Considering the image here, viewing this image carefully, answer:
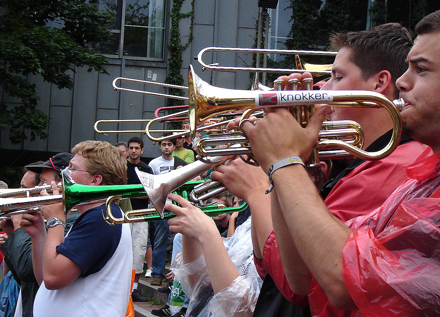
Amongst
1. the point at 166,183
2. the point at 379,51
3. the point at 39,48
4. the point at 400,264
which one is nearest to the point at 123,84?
the point at 39,48

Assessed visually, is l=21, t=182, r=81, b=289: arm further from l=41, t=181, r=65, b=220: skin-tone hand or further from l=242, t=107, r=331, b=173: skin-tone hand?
l=242, t=107, r=331, b=173: skin-tone hand

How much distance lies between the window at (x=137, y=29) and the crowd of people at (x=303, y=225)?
335 inches

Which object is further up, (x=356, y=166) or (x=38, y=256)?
(x=356, y=166)

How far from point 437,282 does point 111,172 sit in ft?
8.11

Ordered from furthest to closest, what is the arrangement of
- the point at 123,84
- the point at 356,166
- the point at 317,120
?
the point at 123,84, the point at 356,166, the point at 317,120

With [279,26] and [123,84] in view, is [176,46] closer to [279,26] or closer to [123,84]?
[123,84]

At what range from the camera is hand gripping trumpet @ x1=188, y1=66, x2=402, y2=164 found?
1457 mm

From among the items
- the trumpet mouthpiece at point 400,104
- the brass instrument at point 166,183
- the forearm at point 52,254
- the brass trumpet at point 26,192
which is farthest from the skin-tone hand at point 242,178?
the brass trumpet at point 26,192

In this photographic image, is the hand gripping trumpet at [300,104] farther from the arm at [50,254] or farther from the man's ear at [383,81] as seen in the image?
the arm at [50,254]

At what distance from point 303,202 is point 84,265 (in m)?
1.79

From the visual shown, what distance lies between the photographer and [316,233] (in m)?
1.21

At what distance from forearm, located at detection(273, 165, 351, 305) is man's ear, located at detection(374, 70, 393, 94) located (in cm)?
89

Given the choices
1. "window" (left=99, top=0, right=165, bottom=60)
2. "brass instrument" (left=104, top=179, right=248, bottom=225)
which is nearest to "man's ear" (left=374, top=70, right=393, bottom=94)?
"brass instrument" (left=104, top=179, right=248, bottom=225)

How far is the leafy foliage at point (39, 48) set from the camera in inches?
375
